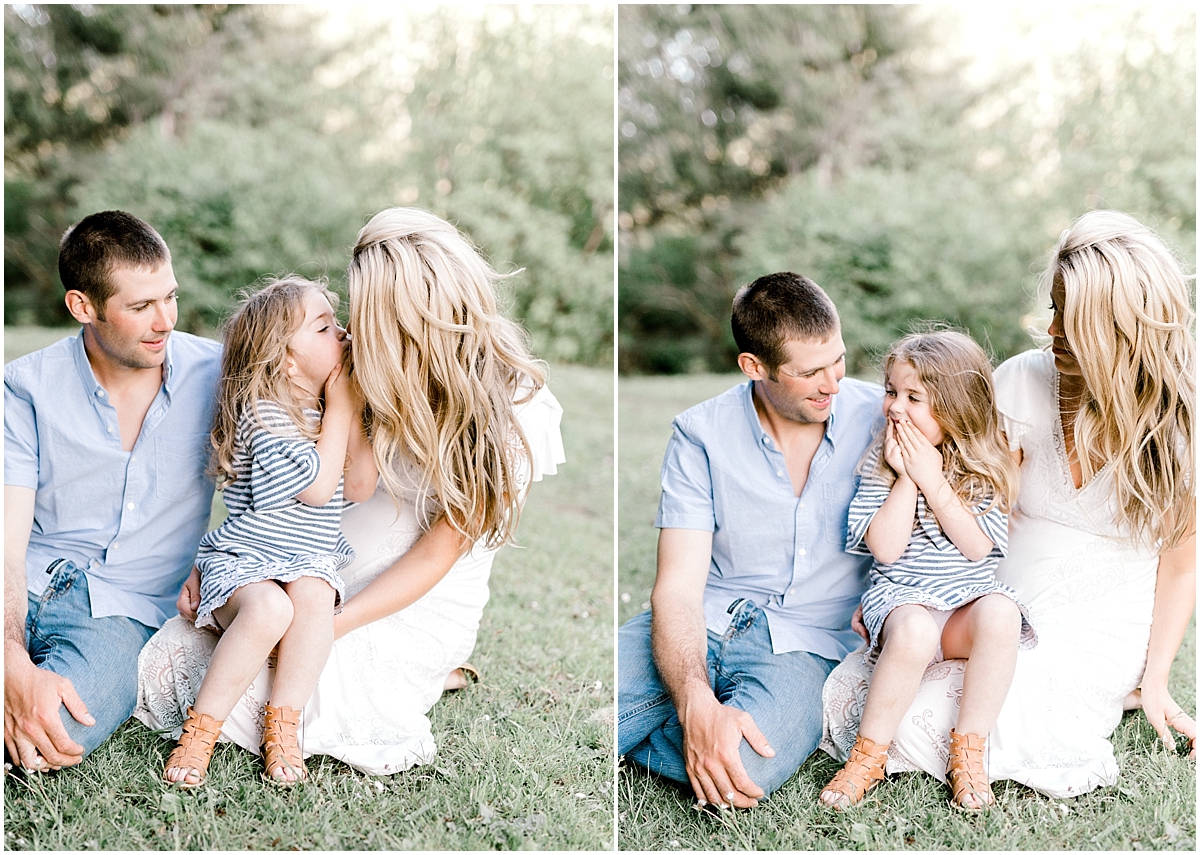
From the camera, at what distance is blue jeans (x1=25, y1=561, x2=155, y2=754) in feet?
9.57

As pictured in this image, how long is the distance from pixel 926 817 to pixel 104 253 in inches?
115

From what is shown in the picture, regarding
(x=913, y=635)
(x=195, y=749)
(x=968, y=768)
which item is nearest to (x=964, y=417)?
(x=913, y=635)

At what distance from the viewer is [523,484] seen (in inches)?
130

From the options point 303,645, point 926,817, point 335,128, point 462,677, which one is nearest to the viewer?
point 926,817

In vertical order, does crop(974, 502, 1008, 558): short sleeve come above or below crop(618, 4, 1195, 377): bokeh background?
below

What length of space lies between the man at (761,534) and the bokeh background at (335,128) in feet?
29.4

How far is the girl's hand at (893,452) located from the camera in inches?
120

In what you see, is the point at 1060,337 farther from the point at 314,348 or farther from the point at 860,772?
the point at 314,348

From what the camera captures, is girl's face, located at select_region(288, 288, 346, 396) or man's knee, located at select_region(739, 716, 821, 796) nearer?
man's knee, located at select_region(739, 716, 821, 796)

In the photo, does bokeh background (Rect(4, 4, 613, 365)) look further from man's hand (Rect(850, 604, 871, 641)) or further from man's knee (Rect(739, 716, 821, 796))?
man's knee (Rect(739, 716, 821, 796))

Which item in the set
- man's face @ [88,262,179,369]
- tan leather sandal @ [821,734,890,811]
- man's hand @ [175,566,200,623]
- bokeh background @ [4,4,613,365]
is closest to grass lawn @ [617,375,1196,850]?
tan leather sandal @ [821,734,890,811]

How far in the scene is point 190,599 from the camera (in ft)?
10.2

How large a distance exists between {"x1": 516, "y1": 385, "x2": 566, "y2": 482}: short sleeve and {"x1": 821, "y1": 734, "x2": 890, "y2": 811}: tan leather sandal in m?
1.28

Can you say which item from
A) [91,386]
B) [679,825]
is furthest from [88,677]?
[679,825]
